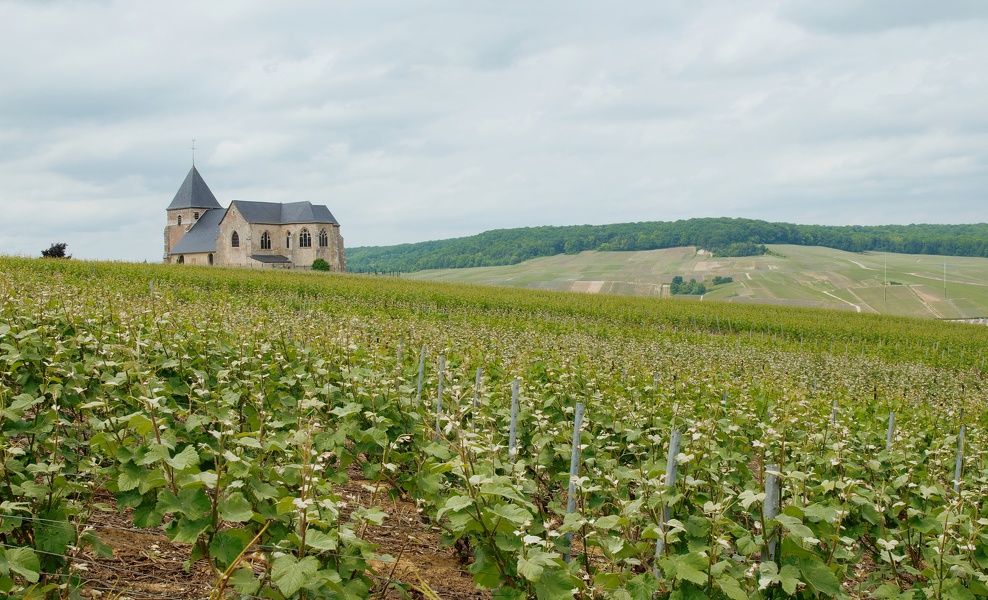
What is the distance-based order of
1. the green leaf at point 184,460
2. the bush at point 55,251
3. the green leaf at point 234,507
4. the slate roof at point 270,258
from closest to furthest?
the green leaf at point 184,460, the green leaf at point 234,507, the bush at point 55,251, the slate roof at point 270,258

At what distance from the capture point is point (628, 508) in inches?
132

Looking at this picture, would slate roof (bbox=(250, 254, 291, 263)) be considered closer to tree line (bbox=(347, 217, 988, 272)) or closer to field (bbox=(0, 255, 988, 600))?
tree line (bbox=(347, 217, 988, 272))

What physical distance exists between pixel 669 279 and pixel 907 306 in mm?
29403

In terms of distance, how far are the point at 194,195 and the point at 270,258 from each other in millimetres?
16930

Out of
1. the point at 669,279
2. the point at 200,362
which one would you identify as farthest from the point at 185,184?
the point at 200,362

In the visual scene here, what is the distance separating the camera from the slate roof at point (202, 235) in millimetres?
70500

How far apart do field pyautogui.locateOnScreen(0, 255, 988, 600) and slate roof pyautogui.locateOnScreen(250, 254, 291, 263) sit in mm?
60757

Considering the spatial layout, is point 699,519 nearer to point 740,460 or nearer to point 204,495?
point 740,460

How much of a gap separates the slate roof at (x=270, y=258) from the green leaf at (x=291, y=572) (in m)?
66.9

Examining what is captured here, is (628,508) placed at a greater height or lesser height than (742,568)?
greater

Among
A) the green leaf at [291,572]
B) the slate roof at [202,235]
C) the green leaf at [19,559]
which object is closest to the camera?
the green leaf at [291,572]

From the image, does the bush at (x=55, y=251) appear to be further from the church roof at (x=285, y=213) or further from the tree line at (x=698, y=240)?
the tree line at (x=698, y=240)

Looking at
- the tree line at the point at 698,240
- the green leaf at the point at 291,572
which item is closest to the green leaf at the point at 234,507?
the green leaf at the point at 291,572

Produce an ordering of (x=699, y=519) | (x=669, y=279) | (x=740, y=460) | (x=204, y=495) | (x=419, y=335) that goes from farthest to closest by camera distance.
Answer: (x=669, y=279)
(x=419, y=335)
(x=740, y=460)
(x=699, y=519)
(x=204, y=495)
